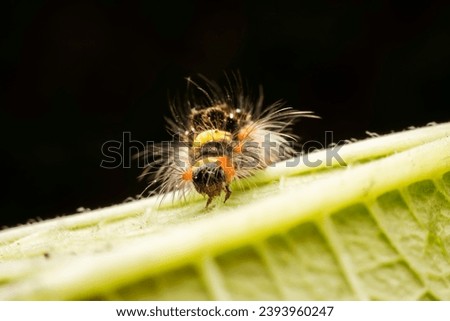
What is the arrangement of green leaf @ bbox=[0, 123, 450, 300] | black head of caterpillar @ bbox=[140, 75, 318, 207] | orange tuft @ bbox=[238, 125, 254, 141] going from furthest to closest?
1. orange tuft @ bbox=[238, 125, 254, 141]
2. black head of caterpillar @ bbox=[140, 75, 318, 207]
3. green leaf @ bbox=[0, 123, 450, 300]

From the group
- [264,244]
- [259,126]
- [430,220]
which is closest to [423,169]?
[430,220]

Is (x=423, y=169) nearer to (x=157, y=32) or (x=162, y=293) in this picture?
(x=162, y=293)

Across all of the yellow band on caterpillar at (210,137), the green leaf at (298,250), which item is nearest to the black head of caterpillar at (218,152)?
the yellow band on caterpillar at (210,137)

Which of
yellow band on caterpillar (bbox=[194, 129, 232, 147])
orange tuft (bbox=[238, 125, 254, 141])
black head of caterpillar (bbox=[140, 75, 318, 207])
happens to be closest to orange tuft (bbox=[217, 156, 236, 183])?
black head of caterpillar (bbox=[140, 75, 318, 207])

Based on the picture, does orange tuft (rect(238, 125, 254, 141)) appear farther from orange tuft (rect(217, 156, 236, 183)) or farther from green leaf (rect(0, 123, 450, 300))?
green leaf (rect(0, 123, 450, 300))

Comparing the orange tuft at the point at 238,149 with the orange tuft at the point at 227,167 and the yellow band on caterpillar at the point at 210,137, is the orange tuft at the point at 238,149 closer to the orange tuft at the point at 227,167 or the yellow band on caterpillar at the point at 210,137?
the yellow band on caterpillar at the point at 210,137
